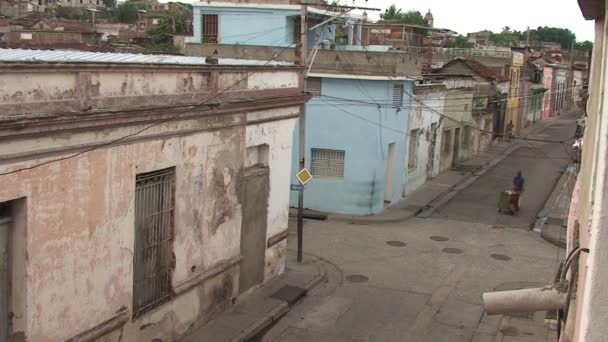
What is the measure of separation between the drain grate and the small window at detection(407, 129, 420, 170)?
11774 millimetres

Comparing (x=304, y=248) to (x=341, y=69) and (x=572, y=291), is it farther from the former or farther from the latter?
(x=572, y=291)

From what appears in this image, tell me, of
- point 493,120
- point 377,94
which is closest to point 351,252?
point 377,94

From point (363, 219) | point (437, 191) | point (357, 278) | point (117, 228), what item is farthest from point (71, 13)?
point (117, 228)

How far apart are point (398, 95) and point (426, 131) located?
4.70m

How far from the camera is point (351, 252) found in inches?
692

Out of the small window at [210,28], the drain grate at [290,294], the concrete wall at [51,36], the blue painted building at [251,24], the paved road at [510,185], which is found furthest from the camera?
the concrete wall at [51,36]

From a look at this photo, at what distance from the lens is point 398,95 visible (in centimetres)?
2234

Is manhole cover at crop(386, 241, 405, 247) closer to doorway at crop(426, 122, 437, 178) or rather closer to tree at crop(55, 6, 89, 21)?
doorway at crop(426, 122, 437, 178)

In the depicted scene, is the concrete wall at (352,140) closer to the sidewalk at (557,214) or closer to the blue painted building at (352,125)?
the blue painted building at (352,125)

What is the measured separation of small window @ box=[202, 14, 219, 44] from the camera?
88.5 feet

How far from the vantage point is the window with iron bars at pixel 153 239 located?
10133 mm

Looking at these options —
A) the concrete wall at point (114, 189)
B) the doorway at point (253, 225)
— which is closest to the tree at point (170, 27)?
the doorway at point (253, 225)

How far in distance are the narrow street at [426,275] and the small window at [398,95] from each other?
3.87 meters

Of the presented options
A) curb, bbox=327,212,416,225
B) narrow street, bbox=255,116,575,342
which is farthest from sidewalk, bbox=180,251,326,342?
curb, bbox=327,212,416,225
